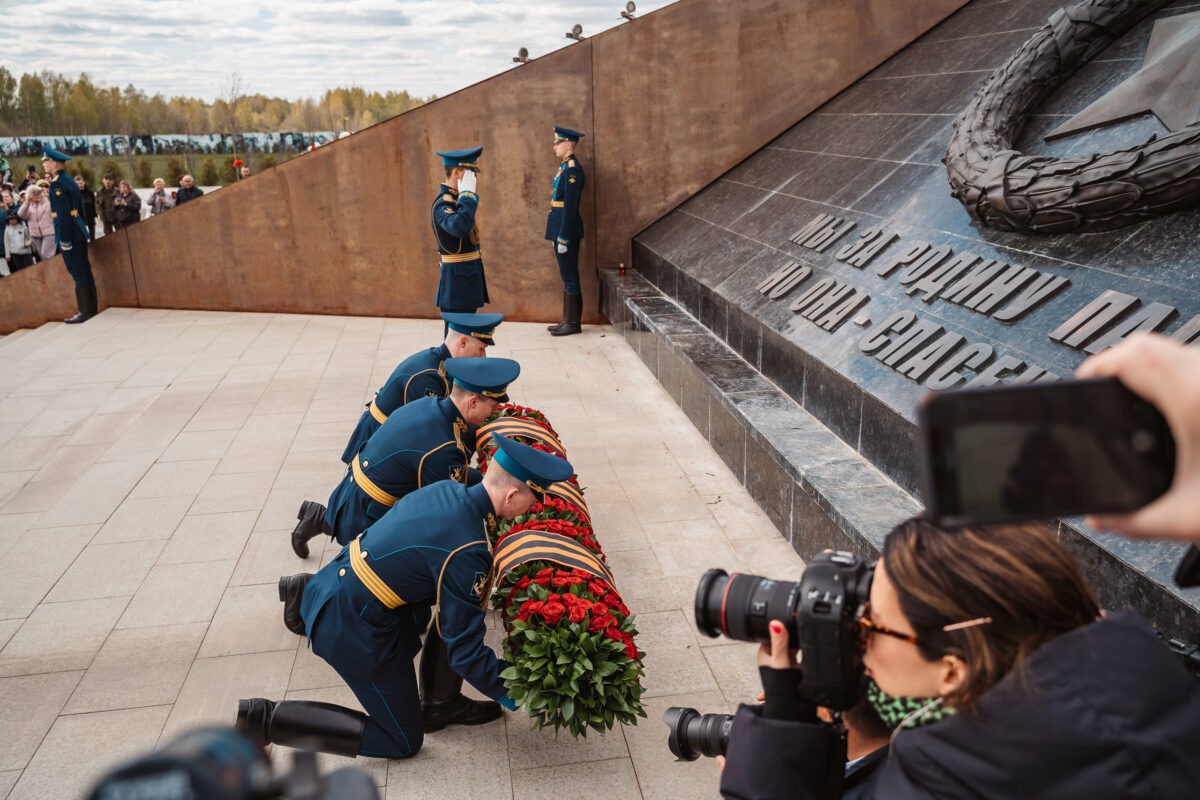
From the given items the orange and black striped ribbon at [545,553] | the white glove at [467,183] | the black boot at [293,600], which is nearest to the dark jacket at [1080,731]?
the orange and black striped ribbon at [545,553]

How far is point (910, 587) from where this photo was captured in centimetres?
153

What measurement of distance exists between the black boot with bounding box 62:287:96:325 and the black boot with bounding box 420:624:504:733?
9.18 meters

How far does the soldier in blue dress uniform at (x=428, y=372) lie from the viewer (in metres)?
5.18

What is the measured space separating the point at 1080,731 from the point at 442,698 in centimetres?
291

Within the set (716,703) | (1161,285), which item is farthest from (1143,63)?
(716,703)

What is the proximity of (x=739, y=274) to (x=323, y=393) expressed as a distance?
383 cm

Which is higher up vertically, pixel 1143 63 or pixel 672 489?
pixel 1143 63

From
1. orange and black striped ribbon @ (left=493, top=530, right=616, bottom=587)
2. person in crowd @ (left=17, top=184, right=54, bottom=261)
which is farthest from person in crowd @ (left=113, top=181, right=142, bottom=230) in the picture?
orange and black striped ribbon @ (left=493, top=530, right=616, bottom=587)

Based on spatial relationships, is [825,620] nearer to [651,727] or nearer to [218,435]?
[651,727]

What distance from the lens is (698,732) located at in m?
2.57

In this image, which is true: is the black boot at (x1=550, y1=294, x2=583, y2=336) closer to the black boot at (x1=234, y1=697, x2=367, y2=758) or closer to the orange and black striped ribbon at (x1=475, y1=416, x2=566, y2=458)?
the orange and black striped ribbon at (x1=475, y1=416, x2=566, y2=458)

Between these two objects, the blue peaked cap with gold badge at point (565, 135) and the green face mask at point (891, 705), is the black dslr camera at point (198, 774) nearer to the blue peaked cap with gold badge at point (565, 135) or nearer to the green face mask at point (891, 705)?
the green face mask at point (891, 705)

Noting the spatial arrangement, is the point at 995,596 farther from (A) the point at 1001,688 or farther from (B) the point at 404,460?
(B) the point at 404,460

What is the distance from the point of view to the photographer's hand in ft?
2.84
